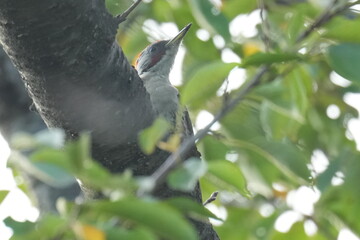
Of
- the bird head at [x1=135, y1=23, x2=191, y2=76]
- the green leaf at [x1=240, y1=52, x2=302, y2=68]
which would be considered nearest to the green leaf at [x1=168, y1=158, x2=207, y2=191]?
the green leaf at [x1=240, y1=52, x2=302, y2=68]

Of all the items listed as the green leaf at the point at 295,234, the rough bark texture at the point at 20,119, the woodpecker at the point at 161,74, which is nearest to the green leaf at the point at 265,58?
the green leaf at the point at 295,234

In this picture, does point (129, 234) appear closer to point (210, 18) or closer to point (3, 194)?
point (3, 194)

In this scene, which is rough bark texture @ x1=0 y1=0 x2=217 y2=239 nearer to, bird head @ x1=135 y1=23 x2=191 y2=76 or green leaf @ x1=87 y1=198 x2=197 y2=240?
green leaf @ x1=87 y1=198 x2=197 y2=240

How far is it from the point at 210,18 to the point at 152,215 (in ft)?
3.99

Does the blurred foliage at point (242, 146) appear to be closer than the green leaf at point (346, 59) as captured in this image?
Yes

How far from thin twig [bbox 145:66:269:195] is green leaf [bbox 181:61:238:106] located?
68 mm

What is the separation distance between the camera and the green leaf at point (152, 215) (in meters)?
1.68

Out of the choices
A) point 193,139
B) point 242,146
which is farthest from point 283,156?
point 193,139

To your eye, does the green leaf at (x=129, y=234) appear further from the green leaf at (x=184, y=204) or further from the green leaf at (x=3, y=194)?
the green leaf at (x=3, y=194)

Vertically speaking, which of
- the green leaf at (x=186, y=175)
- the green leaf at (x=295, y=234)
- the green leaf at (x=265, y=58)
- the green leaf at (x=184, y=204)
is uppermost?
the green leaf at (x=186, y=175)

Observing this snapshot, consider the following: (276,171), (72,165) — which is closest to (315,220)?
(276,171)

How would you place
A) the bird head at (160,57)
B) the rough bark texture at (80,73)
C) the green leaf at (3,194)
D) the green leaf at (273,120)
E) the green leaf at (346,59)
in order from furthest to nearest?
the bird head at (160,57)
the green leaf at (273,120)
the rough bark texture at (80,73)
the green leaf at (346,59)
the green leaf at (3,194)

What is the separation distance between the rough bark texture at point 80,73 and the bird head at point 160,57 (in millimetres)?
2435

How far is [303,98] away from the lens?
292 centimetres
